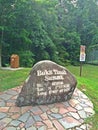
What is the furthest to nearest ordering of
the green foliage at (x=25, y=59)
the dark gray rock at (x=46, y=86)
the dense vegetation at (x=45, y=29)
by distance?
1. the green foliage at (x=25, y=59)
2. the dense vegetation at (x=45, y=29)
3. the dark gray rock at (x=46, y=86)

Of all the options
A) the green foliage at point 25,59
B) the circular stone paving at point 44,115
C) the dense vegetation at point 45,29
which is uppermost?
the dense vegetation at point 45,29

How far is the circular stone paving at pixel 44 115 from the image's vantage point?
5.02 meters

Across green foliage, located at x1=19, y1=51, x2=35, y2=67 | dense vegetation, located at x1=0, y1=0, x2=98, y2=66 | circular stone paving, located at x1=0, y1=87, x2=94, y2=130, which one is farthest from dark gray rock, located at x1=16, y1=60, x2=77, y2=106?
green foliage, located at x1=19, y1=51, x2=35, y2=67

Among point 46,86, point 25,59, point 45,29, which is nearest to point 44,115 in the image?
point 46,86

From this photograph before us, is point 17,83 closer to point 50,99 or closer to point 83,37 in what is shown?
point 50,99

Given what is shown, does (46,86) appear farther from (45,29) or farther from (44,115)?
(45,29)

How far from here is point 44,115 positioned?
5.32m

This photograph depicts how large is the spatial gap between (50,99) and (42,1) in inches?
456

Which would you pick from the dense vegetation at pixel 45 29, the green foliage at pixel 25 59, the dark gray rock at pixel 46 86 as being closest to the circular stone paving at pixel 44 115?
the dark gray rock at pixel 46 86

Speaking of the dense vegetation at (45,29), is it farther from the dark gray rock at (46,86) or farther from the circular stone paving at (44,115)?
the circular stone paving at (44,115)

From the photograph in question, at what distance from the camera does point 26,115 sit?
526 cm

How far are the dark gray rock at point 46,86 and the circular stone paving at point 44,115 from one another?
5.5 inches

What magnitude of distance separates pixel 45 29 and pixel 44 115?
13.3 m

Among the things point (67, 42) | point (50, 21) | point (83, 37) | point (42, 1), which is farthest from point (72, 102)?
point (83, 37)
